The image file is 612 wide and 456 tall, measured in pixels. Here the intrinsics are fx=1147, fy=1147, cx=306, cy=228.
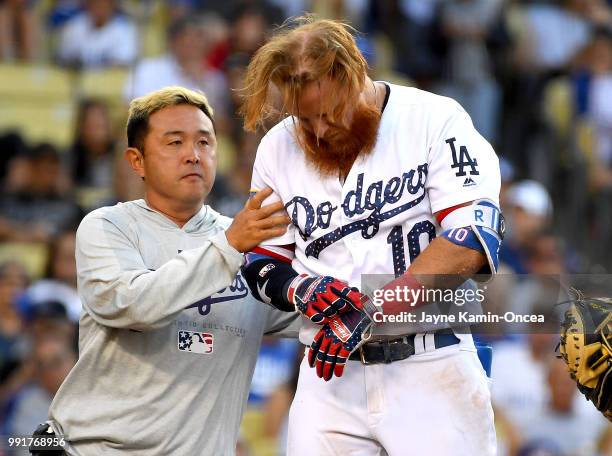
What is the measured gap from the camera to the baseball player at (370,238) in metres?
3.37

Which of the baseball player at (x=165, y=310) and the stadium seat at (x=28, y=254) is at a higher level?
the stadium seat at (x=28, y=254)

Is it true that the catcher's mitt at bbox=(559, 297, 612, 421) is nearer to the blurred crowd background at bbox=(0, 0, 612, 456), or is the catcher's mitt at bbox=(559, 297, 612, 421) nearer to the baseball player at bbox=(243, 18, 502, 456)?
the baseball player at bbox=(243, 18, 502, 456)

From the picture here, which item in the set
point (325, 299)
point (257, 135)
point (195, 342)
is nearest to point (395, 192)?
point (325, 299)

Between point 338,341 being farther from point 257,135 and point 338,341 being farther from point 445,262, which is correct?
Result: point 257,135

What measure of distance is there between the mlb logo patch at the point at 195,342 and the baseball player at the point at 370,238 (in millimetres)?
328

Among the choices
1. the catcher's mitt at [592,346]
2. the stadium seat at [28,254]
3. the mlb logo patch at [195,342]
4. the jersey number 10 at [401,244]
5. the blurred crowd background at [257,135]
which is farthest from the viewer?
the stadium seat at [28,254]

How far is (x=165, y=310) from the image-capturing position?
353 centimetres

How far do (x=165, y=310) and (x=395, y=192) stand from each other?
Answer: 0.79 metres

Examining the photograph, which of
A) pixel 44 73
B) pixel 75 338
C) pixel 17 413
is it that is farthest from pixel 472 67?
pixel 17 413

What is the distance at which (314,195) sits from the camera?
359 centimetres

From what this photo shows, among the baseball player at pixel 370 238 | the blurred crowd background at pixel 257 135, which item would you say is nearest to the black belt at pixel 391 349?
the baseball player at pixel 370 238

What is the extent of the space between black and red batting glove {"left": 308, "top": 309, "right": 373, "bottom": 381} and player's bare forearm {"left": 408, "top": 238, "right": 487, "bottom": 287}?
211 millimetres

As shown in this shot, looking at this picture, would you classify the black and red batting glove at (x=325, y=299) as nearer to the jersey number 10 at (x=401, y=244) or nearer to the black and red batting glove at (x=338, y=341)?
the black and red batting glove at (x=338, y=341)

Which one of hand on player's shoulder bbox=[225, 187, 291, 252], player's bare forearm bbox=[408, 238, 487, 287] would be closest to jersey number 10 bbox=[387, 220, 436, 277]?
player's bare forearm bbox=[408, 238, 487, 287]
